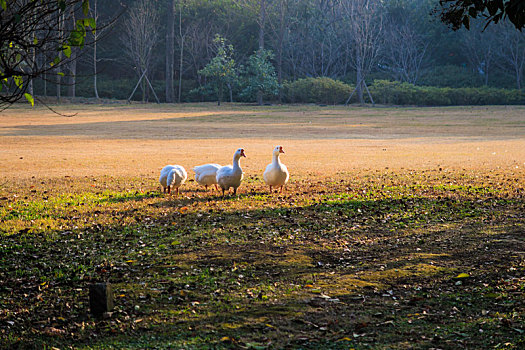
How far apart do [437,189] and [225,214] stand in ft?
16.6

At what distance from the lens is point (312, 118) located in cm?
3884

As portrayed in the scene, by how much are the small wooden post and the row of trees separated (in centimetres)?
4576

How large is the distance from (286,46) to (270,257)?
5134cm

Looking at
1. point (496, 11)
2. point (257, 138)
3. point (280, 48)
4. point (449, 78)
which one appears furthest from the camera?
point (449, 78)

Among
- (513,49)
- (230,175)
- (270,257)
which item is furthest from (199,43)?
(270,257)

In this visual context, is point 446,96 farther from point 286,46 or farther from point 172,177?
point 172,177

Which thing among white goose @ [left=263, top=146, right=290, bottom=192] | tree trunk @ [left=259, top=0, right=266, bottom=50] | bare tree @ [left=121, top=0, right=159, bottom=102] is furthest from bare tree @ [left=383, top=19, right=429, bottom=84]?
white goose @ [left=263, top=146, right=290, bottom=192]

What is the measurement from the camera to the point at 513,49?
176 ft

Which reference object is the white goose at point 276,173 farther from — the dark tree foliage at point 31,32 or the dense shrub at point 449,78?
the dense shrub at point 449,78

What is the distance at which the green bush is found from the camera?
4997 cm

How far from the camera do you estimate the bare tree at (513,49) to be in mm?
51312

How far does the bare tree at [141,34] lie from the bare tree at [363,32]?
18.0 meters

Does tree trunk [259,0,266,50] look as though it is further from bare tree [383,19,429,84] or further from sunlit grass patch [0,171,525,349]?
sunlit grass patch [0,171,525,349]

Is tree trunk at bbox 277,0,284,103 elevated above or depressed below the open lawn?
above
